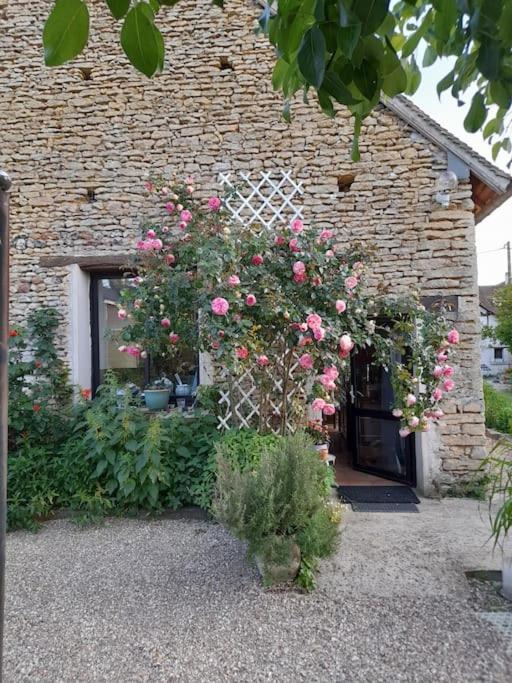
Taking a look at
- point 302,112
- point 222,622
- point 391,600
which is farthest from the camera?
point 302,112

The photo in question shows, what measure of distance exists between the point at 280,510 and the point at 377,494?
90.9 inches

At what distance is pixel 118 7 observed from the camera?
85cm

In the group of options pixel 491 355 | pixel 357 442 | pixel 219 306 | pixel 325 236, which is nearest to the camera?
pixel 219 306

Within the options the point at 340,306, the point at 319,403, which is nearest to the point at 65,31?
the point at 340,306

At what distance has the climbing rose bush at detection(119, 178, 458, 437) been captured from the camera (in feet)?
10.5

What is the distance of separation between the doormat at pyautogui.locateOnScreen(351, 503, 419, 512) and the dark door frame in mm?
609

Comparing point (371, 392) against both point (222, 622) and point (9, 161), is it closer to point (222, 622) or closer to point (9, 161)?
point (222, 622)

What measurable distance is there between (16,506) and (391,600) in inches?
121

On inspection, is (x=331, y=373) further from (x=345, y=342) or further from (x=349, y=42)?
(x=349, y=42)

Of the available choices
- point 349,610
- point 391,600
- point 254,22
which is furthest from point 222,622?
point 254,22

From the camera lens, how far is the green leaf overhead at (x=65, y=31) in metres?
0.81

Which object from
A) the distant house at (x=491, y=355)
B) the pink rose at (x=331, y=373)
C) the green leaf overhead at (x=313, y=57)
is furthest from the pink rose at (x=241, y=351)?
the distant house at (x=491, y=355)

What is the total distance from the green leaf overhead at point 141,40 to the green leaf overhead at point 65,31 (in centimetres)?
8

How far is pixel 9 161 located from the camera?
477cm
